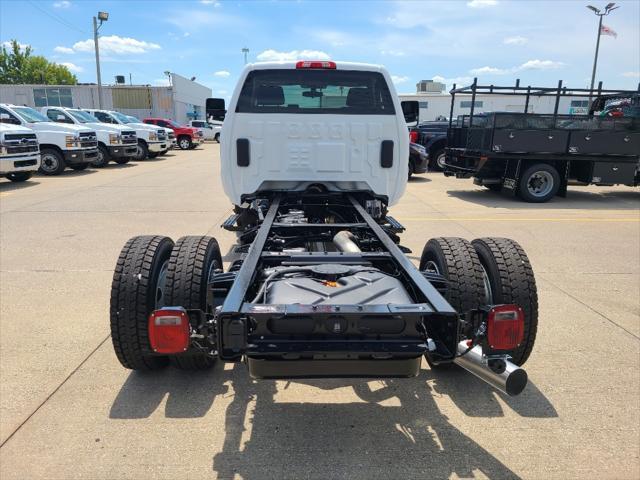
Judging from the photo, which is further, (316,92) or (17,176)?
(17,176)

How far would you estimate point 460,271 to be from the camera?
2.96 metres

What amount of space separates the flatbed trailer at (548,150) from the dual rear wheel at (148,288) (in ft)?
29.8

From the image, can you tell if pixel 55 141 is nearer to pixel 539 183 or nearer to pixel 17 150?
pixel 17 150

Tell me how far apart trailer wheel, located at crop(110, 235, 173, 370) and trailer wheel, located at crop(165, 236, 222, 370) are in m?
0.12

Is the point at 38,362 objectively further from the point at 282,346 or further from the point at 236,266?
the point at 282,346

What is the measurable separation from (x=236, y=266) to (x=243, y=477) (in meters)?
1.37

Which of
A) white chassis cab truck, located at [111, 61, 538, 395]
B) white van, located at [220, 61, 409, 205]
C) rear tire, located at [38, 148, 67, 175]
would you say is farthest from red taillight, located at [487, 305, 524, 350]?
rear tire, located at [38, 148, 67, 175]

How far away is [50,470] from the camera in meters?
2.41

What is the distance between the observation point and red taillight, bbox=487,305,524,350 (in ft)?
7.72

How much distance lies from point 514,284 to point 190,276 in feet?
6.50

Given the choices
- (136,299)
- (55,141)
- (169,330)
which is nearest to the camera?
(169,330)

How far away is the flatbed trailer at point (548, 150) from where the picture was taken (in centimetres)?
1049

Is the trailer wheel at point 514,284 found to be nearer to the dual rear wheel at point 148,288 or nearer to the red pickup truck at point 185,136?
the dual rear wheel at point 148,288

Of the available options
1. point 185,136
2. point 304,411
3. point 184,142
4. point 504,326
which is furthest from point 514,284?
point 184,142
